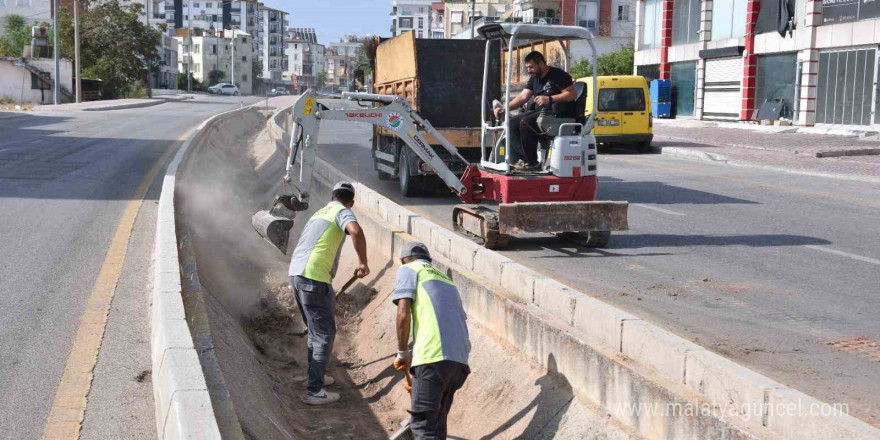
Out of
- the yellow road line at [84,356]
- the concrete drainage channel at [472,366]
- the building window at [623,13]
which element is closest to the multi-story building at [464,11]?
the building window at [623,13]

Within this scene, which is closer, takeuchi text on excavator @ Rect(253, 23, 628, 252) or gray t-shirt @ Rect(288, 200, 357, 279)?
gray t-shirt @ Rect(288, 200, 357, 279)

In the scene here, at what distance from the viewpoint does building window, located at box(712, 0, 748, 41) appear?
40219 millimetres

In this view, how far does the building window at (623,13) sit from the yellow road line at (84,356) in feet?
204

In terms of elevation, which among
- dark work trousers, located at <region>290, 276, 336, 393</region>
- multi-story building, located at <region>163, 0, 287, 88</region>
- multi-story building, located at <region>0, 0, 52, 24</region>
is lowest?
dark work trousers, located at <region>290, 276, 336, 393</region>

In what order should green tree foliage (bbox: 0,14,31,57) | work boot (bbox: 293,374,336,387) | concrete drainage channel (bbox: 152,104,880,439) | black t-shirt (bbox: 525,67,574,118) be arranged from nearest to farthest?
concrete drainage channel (bbox: 152,104,880,439)
work boot (bbox: 293,374,336,387)
black t-shirt (bbox: 525,67,574,118)
green tree foliage (bbox: 0,14,31,57)

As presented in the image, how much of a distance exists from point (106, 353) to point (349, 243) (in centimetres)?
555

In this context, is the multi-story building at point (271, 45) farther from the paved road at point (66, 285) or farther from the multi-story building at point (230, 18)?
the paved road at point (66, 285)

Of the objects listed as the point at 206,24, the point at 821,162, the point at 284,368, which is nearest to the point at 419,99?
the point at 284,368

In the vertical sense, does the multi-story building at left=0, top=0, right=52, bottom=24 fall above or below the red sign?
above

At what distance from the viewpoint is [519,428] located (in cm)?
620

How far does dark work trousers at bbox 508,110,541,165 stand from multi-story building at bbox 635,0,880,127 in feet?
79.0

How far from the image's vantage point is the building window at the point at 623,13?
68.2m

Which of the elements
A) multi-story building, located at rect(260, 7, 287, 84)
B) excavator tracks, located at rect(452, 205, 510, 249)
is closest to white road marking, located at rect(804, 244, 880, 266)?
excavator tracks, located at rect(452, 205, 510, 249)

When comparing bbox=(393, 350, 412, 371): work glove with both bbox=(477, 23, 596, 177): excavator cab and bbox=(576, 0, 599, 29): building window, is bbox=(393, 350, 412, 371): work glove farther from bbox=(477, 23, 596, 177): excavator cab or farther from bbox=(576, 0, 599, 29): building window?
bbox=(576, 0, 599, 29): building window
